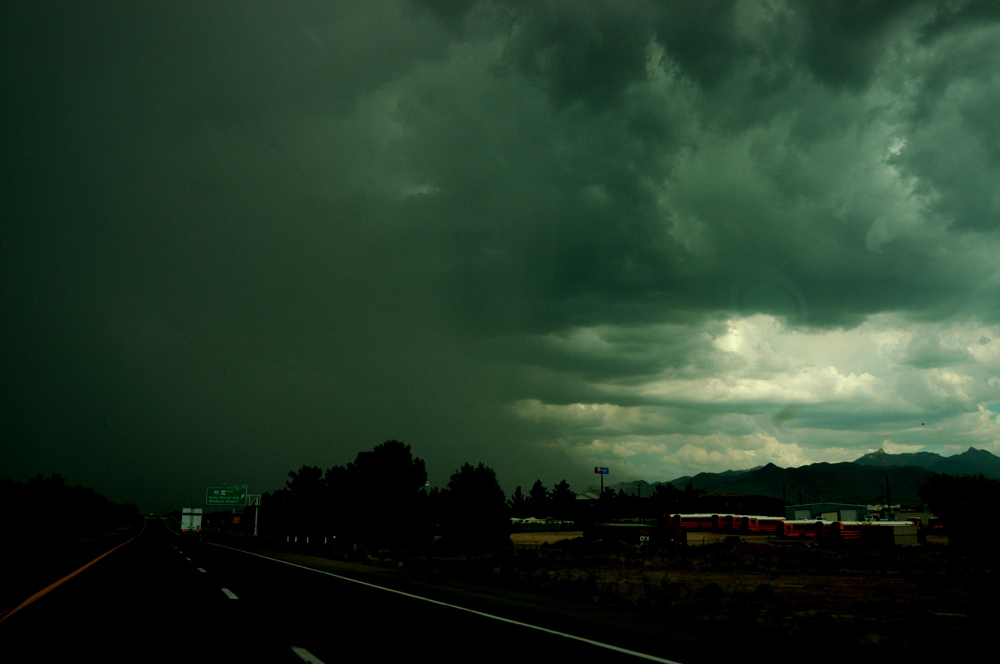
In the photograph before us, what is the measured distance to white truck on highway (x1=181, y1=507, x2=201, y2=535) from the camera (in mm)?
111325

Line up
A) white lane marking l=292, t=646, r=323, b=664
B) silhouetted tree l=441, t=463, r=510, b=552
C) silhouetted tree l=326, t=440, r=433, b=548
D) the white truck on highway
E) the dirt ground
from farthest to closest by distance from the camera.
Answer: the white truck on highway
silhouetted tree l=326, t=440, r=433, b=548
silhouetted tree l=441, t=463, r=510, b=552
the dirt ground
white lane marking l=292, t=646, r=323, b=664

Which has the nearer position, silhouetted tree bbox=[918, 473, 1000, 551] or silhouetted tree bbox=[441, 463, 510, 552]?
silhouetted tree bbox=[918, 473, 1000, 551]

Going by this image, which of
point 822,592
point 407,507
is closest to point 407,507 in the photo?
point 407,507

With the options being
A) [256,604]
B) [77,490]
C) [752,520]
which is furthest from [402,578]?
[77,490]

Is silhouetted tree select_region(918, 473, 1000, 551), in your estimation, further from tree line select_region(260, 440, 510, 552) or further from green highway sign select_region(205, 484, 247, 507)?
green highway sign select_region(205, 484, 247, 507)

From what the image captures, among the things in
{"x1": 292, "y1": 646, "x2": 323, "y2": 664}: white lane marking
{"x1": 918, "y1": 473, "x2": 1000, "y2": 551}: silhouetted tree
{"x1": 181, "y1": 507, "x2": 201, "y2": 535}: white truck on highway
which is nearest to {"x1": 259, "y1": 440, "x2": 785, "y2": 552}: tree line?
{"x1": 181, "y1": 507, "x2": 201, "y2": 535}: white truck on highway

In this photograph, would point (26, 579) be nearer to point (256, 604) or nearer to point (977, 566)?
point (256, 604)

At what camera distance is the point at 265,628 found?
437 inches

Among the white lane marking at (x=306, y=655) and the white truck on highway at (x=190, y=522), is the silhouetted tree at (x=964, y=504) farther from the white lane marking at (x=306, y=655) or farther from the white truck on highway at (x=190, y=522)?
the white truck on highway at (x=190, y=522)

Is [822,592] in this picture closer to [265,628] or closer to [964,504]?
[265,628]

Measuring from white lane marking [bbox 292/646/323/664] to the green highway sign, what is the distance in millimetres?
101136

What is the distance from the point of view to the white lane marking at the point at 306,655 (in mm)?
8508

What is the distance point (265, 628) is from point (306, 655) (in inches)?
107

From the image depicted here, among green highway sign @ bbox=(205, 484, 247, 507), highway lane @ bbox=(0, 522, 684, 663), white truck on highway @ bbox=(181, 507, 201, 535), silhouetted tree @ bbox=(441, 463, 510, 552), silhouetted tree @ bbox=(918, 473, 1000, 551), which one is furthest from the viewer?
white truck on highway @ bbox=(181, 507, 201, 535)
